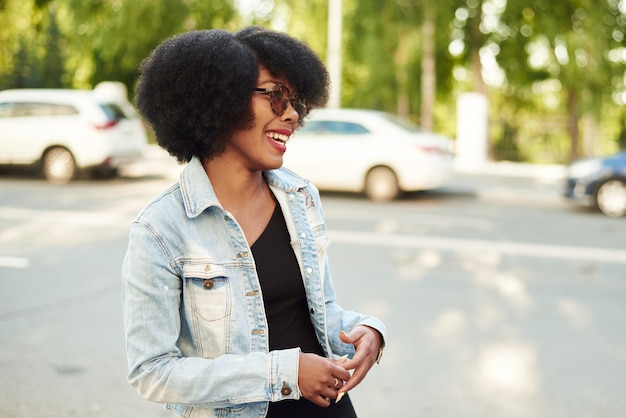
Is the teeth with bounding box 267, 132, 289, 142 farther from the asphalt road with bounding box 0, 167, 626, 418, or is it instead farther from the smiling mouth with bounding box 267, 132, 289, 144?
the asphalt road with bounding box 0, 167, 626, 418

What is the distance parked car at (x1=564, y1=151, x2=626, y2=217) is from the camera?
1222 cm

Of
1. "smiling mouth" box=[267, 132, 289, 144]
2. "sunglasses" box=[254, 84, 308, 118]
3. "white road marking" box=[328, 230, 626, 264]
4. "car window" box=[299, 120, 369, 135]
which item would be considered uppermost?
"sunglasses" box=[254, 84, 308, 118]

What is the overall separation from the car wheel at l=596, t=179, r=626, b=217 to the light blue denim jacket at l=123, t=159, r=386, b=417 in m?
11.3

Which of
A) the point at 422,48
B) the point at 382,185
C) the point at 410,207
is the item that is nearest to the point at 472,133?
Result: the point at 422,48

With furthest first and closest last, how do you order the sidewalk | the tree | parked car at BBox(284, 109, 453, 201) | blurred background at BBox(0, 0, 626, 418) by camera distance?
the tree
the sidewalk
parked car at BBox(284, 109, 453, 201)
blurred background at BBox(0, 0, 626, 418)

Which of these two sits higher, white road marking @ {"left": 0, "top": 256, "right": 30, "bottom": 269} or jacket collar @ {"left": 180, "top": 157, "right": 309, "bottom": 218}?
jacket collar @ {"left": 180, "top": 157, "right": 309, "bottom": 218}

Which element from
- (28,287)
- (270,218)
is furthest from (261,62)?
(28,287)

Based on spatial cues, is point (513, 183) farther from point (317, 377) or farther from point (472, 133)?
point (317, 377)

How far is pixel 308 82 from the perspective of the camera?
2.07 m

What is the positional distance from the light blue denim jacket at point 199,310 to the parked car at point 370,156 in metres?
11.5

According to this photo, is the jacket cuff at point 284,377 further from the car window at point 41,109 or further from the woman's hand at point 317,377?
the car window at point 41,109

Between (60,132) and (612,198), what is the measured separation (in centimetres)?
1009

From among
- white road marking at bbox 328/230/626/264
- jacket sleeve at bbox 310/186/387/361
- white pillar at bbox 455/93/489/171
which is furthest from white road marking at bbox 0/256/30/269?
white pillar at bbox 455/93/489/171

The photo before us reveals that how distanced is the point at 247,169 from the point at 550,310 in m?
4.96
